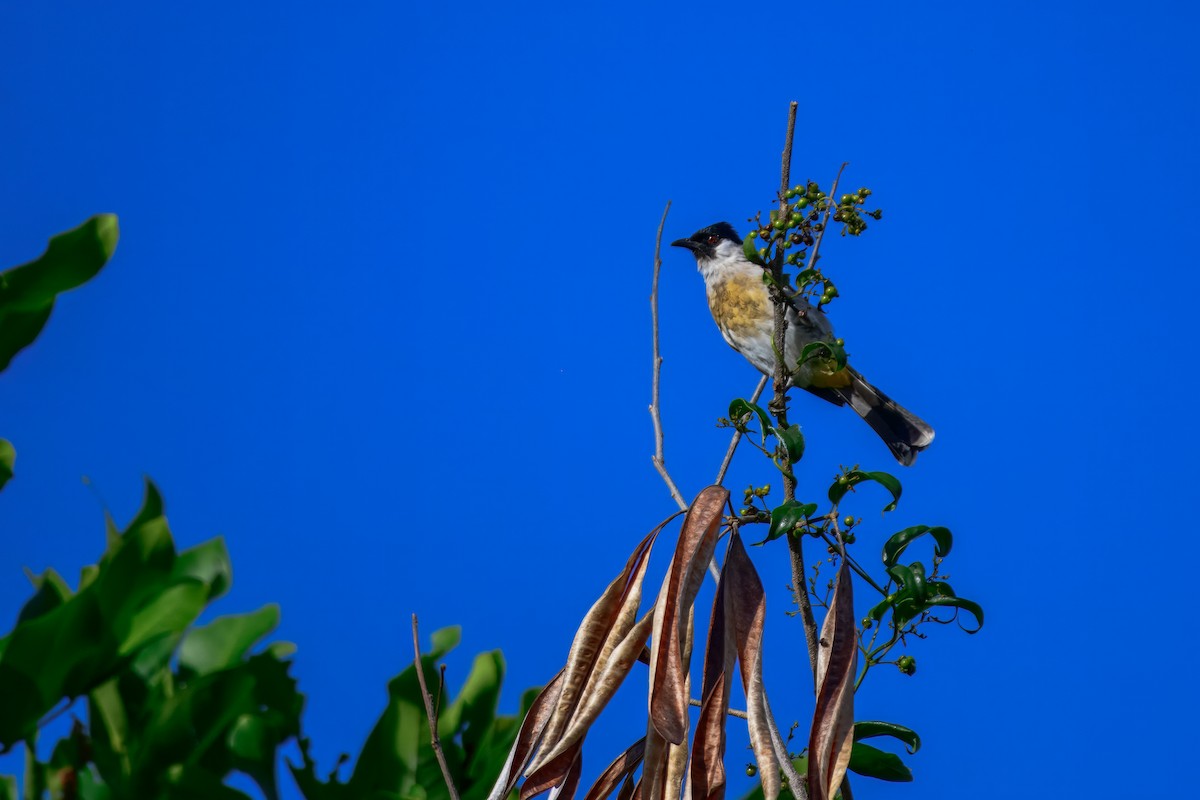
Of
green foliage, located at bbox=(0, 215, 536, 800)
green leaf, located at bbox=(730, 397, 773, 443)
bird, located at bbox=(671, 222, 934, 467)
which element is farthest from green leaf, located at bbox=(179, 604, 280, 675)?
bird, located at bbox=(671, 222, 934, 467)

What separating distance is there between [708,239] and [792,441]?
142 inches

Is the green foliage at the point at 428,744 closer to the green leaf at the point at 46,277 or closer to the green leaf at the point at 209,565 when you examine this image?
the green leaf at the point at 209,565

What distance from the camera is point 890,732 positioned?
203 centimetres

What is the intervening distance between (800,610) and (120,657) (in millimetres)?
1127

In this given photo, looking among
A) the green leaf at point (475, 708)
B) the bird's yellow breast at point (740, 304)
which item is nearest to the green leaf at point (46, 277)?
the green leaf at point (475, 708)

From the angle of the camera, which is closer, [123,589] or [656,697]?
[656,697]

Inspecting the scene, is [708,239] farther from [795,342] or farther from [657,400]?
[657,400]

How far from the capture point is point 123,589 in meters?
2.00

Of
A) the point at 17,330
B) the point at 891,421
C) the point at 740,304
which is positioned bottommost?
the point at 17,330

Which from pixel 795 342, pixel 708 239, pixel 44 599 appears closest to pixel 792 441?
pixel 44 599

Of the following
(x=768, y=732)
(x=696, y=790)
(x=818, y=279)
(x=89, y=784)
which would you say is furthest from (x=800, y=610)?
(x=89, y=784)

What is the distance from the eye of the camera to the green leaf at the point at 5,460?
2.11 metres

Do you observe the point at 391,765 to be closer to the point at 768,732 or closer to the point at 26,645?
the point at 26,645

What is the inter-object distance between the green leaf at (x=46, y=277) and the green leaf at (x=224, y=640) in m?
0.61
